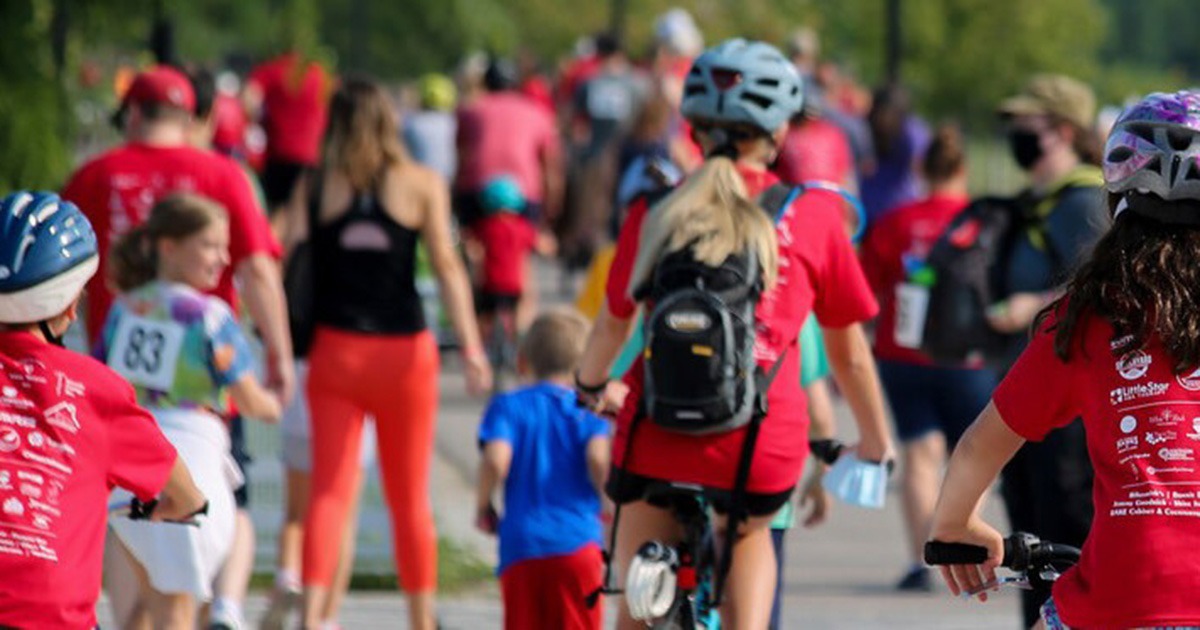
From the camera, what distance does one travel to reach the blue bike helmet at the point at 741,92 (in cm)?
743

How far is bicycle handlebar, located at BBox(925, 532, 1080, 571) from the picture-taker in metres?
5.19

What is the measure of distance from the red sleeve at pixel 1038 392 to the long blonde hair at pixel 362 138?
15.9 ft

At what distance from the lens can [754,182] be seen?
736 cm

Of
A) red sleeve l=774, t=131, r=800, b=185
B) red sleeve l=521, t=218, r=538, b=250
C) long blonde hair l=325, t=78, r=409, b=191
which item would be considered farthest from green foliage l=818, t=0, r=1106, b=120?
long blonde hair l=325, t=78, r=409, b=191

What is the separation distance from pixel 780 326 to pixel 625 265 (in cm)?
44

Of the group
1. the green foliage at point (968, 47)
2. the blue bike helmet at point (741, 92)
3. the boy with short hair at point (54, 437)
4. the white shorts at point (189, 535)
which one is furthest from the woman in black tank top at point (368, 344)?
the green foliage at point (968, 47)

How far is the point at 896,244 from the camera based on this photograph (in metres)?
12.1

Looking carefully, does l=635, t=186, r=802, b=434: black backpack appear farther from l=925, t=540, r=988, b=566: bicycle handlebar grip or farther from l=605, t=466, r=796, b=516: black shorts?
l=925, t=540, r=988, b=566: bicycle handlebar grip

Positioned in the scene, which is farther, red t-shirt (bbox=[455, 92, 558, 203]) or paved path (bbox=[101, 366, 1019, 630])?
red t-shirt (bbox=[455, 92, 558, 203])

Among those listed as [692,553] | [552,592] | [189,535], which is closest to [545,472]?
[552,592]

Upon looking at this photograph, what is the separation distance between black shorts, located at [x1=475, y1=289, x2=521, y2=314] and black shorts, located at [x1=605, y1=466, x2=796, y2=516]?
1053 cm

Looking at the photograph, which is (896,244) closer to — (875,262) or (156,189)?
(875,262)

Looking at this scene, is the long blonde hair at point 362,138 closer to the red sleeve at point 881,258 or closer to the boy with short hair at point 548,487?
the boy with short hair at point 548,487

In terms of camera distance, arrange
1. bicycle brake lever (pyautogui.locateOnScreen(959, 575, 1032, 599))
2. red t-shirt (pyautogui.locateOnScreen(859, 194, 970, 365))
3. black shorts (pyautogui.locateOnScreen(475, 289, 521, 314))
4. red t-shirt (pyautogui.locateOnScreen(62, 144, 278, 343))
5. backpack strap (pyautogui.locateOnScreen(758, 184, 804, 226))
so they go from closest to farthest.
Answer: bicycle brake lever (pyautogui.locateOnScreen(959, 575, 1032, 599)) → backpack strap (pyautogui.locateOnScreen(758, 184, 804, 226)) → red t-shirt (pyautogui.locateOnScreen(62, 144, 278, 343)) → red t-shirt (pyautogui.locateOnScreen(859, 194, 970, 365)) → black shorts (pyautogui.locateOnScreen(475, 289, 521, 314))
